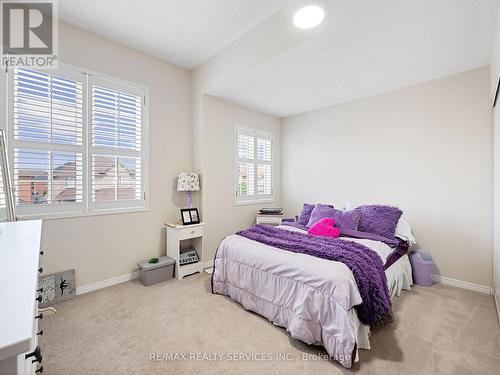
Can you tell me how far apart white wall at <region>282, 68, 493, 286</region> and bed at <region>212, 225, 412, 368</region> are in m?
0.81

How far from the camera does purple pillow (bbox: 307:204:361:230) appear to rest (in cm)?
285

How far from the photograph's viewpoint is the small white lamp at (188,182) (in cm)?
321

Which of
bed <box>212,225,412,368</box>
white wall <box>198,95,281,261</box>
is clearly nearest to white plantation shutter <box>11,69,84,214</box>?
white wall <box>198,95,281,261</box>

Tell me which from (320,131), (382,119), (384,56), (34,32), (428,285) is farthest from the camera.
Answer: (320,131)

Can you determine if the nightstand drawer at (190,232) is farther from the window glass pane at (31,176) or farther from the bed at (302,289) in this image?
the window glass pane at (31,176)

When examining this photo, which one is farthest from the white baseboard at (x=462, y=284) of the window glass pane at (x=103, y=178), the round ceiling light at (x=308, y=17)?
the window glass pane at (x=103, y=178)

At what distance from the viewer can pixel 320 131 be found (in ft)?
13.4

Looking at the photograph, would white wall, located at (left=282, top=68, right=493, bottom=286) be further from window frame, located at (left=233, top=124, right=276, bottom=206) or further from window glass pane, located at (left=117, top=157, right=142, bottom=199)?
window glass pane, located at (left=117, top=157, right=142, bottom=199)

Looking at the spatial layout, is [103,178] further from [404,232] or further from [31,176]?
[404,232]

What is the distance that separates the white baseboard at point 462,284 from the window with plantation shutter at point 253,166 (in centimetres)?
273

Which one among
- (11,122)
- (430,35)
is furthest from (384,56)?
(11,122)

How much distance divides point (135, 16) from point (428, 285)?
14.6 feet

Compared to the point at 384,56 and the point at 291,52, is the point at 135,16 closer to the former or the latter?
the point at 291,52

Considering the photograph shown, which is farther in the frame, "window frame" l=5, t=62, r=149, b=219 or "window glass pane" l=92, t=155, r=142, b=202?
"window glass pane" l=92, t=155, r=142, b=202
